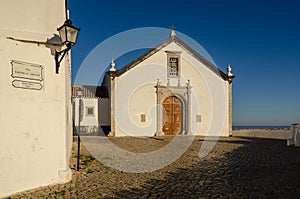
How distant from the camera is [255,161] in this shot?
767 cm

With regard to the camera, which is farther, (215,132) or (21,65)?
(215,132)

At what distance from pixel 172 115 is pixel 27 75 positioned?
14170 mm

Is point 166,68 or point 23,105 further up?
point 166,68

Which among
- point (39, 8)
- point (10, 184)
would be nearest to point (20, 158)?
point (10, 184)

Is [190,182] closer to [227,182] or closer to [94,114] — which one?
[227,182]

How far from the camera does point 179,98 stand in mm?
18438

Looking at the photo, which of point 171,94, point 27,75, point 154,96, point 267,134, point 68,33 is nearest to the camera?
point 27,75

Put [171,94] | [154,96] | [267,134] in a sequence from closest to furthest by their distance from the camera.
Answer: [154,96], [171,94], [267,134]

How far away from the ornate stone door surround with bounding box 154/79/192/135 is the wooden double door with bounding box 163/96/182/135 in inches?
10.9

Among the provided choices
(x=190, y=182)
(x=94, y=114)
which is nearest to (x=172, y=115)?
(x=94, y=114)

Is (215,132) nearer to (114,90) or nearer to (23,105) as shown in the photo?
(114,90)

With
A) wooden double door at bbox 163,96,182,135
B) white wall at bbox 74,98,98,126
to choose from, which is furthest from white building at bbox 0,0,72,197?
white wall at bbox 74,98,98,126

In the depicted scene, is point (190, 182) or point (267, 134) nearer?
point (190, 182)

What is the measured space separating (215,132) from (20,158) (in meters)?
15.1
